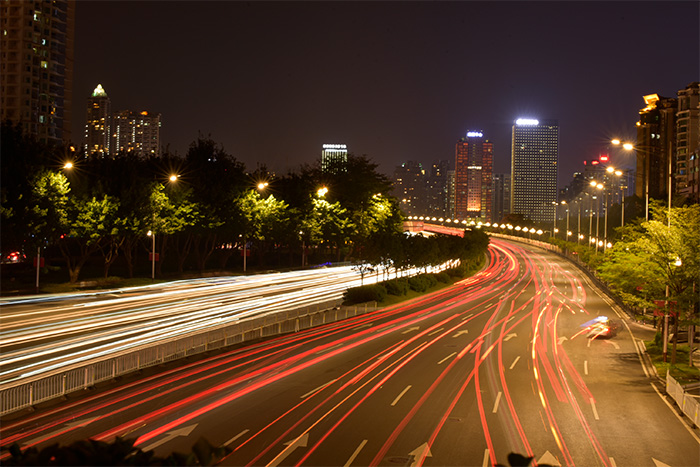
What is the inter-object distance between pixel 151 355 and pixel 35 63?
90956 mm

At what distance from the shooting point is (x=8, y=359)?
20.2m

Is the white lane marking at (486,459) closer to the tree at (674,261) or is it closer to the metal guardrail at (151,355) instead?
the metal guardrail at (151,355)

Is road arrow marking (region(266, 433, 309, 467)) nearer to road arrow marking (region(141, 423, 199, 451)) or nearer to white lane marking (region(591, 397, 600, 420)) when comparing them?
road arrow marking (region(141, 423, 199, 451))

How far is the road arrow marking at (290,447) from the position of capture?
13289 mm

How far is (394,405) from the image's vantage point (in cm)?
1855

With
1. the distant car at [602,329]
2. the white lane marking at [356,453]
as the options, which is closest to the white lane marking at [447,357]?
the white lane marking at [356,453]

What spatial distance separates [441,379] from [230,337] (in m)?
10.2

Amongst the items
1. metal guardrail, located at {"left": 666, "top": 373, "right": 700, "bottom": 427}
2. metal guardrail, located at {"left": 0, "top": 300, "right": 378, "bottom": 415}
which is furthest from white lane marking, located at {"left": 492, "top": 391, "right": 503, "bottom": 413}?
metal guardrail, located at {"left": 0, "top": 300, "right": 378, "bottom": 415}

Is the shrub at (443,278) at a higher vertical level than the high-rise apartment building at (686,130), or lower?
lower

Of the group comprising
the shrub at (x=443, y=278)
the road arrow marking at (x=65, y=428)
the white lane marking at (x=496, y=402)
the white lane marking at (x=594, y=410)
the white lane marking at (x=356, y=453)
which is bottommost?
the white lane marking at (x=594, y=410)

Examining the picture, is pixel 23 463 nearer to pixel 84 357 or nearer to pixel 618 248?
pixel 84 357

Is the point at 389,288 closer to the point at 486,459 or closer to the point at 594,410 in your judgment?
the point at 594,410

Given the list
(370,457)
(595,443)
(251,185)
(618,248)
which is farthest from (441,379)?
(251,185)

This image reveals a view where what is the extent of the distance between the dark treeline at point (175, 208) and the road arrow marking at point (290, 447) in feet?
92.6
